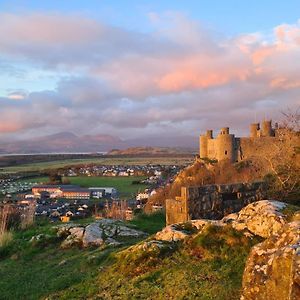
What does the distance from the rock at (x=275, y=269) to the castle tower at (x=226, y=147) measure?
51754 millimetres

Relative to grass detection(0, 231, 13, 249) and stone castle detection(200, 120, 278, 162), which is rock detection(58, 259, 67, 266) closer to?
grass detection(0, 231, 13, 249)

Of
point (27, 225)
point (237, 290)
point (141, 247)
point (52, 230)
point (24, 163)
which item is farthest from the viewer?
point (24, 163)

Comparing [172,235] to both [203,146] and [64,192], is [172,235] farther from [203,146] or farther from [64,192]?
[64,192]

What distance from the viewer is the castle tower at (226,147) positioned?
57938mm

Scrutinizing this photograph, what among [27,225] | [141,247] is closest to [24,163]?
[27,225]

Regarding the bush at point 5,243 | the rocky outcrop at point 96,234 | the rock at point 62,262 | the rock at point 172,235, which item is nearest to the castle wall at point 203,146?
the rocky outcrop at point 96,234

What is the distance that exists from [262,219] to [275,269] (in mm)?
3650

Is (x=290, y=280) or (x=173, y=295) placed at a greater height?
(x=290, y=280)

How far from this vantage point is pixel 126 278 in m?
8.75

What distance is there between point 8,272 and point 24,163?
170 meters

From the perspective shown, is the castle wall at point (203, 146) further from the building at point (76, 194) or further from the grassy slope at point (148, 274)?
the grassy slope at point (148, 274)

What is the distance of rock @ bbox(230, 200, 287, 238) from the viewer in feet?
29.2

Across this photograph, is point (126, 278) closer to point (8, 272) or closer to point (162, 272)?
point (162, 272)

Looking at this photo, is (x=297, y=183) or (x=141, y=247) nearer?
(x=141, y=247)
